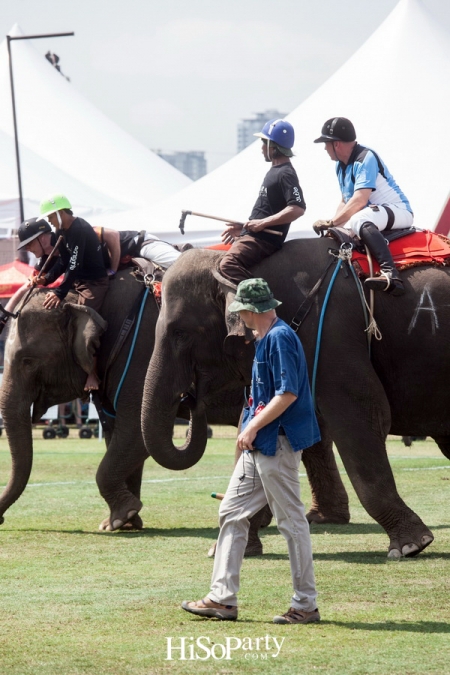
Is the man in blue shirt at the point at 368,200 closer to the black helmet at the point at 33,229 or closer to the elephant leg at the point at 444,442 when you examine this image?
the elephant leg at the point at 444,442

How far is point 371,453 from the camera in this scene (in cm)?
884

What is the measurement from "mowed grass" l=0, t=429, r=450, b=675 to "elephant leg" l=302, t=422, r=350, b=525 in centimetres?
18

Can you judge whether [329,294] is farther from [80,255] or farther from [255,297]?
[80,255]

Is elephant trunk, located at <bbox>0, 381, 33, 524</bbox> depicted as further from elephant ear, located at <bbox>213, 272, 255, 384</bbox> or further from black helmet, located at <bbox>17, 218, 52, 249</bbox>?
elephant ear, located at <bbox>213, 272, 255, 384</bbox>

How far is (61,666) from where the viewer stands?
575 centimetres

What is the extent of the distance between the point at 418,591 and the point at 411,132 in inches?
532

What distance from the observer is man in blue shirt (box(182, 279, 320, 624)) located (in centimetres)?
666

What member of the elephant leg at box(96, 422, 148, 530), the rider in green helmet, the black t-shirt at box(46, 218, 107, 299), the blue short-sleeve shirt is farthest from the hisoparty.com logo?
the black t-shirt at box(46, 218, 107, 299)

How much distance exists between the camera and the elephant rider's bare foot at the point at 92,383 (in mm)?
11188

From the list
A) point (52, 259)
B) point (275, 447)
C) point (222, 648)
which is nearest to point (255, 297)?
point (275, 447)

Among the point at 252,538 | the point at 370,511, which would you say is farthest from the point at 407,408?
the point at 252,538

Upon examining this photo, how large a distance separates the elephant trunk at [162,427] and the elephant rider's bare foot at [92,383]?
1.83 m

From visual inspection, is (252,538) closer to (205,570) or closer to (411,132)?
(205,570)

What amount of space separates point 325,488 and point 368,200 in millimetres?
3139
